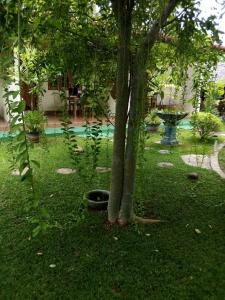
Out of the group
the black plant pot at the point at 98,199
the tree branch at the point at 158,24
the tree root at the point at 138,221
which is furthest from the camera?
the black plant pot at the point at 98,199

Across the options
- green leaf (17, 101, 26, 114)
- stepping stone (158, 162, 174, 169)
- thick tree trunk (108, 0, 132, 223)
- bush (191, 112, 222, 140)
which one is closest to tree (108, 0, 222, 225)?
thick tree trunk (108, 0, 132, 223)

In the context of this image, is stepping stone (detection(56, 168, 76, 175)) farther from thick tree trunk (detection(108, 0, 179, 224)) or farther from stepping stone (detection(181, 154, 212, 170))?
stepping stone (detection(181, 154, 212, 170))

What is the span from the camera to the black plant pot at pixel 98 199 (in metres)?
3.69

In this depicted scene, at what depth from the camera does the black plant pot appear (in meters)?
3.69

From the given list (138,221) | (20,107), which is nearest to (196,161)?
(138,221)

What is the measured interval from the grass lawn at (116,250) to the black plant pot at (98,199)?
0.10 m

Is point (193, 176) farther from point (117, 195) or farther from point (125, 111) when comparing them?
point (125, 111)

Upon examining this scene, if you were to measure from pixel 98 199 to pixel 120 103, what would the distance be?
1294 mm

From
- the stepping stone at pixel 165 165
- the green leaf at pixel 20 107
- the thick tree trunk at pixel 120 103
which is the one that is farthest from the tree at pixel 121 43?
the stepping stone at pixel 165 165

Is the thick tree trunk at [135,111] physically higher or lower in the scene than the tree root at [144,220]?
higher

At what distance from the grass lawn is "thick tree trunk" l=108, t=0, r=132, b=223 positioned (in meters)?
0.23

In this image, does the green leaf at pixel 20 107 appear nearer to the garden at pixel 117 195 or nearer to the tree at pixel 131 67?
the garden at pixel 117 195

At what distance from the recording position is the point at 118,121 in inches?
126

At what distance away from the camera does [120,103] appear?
10.3ft
